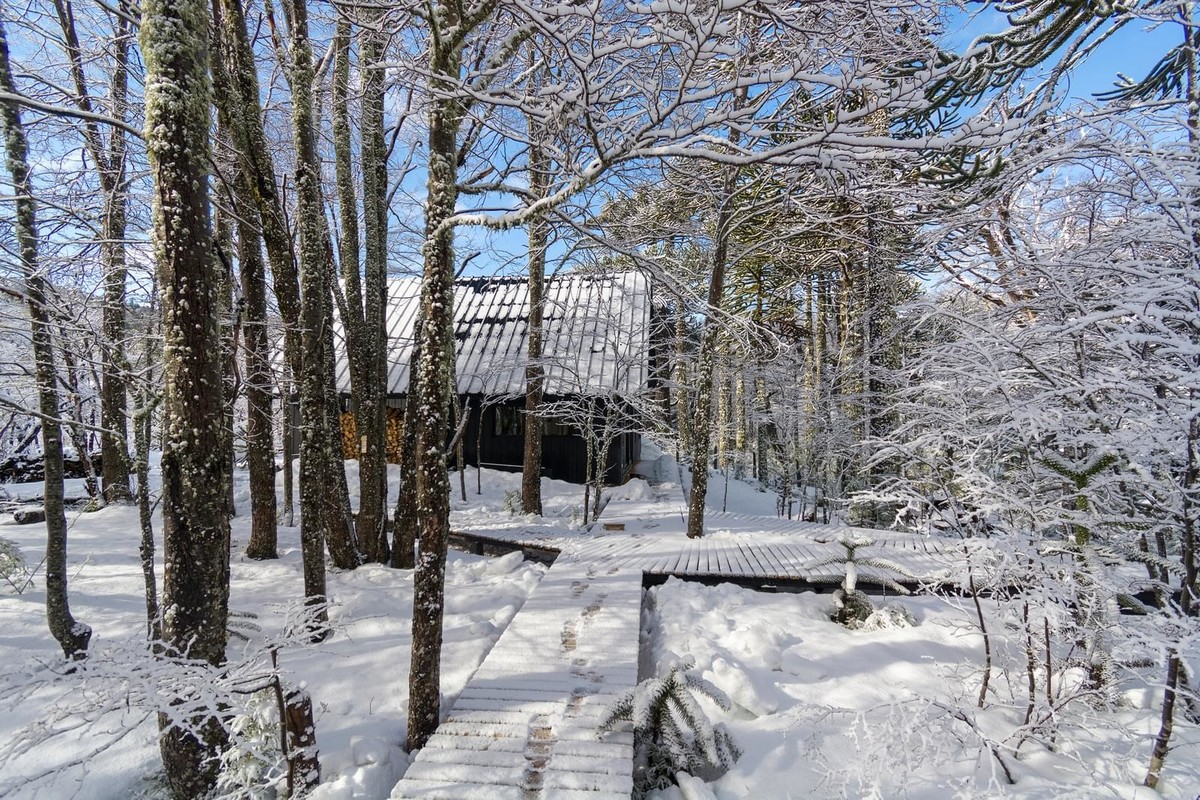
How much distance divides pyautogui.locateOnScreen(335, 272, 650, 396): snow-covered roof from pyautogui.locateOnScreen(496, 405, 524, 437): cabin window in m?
1.06

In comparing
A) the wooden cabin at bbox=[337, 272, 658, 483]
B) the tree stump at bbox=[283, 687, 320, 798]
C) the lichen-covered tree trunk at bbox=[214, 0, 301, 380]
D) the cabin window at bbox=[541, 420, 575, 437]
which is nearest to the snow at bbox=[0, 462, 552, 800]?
the tree stump at bbox=[283, 687, 320, 798]

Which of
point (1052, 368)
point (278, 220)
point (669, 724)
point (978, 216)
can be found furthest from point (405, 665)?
point (978, 216)

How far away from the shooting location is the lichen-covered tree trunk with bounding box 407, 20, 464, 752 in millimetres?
3816

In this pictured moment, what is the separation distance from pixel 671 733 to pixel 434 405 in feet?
9.44

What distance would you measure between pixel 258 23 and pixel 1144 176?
403 inches

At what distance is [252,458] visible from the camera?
795 centimetres

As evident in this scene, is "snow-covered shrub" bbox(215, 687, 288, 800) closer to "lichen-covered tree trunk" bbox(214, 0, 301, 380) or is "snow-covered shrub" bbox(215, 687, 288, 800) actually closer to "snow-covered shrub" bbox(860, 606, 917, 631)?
"lichen-covered tree trunk" bbox(214, 0, 301, 380)

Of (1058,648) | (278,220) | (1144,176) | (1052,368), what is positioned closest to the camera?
(1144,176)

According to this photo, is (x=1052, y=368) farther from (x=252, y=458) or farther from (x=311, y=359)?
(x=252, y=458)

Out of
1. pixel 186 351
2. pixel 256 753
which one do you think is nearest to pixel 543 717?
pixel 256 753

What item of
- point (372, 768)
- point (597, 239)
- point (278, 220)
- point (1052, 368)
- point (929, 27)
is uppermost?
point (929, 27)

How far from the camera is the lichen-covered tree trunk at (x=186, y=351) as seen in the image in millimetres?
3152

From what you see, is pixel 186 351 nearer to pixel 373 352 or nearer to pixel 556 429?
pixel 373 352

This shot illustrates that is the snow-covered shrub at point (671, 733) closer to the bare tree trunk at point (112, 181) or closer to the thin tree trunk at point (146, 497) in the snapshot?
the thin tree trunk at point (146, 497)
